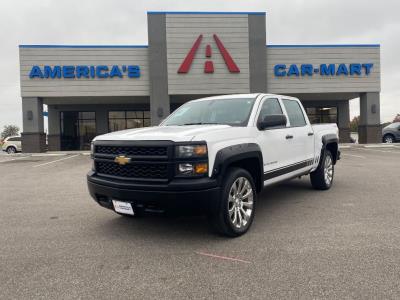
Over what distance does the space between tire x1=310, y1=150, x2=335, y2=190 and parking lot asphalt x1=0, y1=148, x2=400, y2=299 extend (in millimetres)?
870

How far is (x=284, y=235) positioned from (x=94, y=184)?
2540mm

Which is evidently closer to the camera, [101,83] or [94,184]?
[94,184]

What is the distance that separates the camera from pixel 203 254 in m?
3.43

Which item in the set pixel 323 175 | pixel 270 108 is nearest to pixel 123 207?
pixel 270 108

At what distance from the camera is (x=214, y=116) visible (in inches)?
188

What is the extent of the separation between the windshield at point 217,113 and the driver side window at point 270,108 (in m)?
0.21

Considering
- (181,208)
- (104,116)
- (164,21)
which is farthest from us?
(104,116)

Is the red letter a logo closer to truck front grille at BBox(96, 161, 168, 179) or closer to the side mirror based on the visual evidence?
the side mirror

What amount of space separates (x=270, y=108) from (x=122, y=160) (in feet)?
8.43

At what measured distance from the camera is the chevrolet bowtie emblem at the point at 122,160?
3715mm

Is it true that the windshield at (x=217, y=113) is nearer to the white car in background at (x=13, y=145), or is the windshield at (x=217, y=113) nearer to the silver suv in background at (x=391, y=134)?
the white car in background at (x=13, y=145)

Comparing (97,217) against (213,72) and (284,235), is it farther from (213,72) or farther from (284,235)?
(213,72)

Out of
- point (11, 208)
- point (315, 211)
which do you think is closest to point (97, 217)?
point (11, 208)

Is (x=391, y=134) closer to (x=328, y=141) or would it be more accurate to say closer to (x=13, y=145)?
(x=328, y=141)
